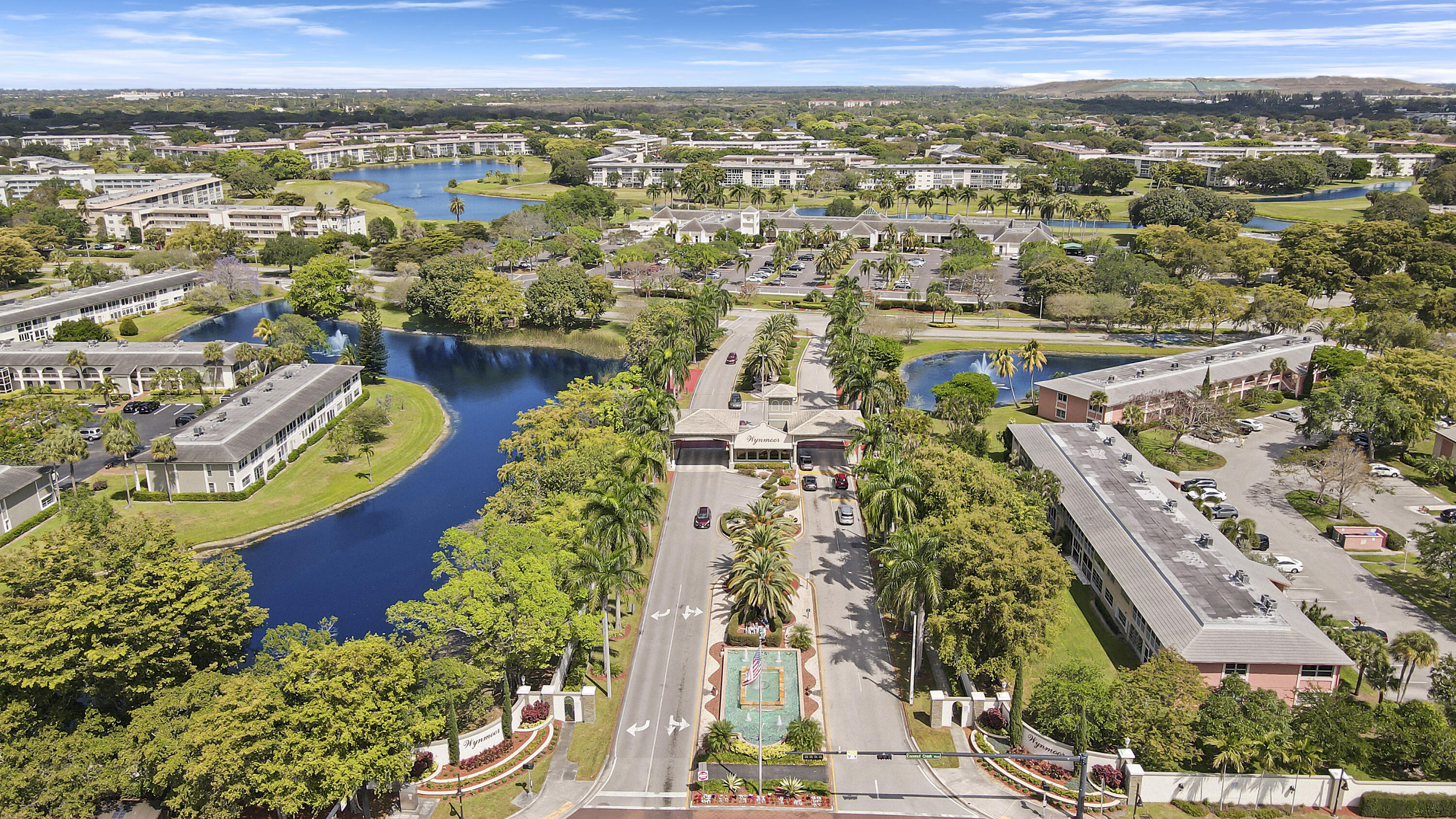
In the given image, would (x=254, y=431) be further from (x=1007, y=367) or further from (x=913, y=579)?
(x=1007, y=367)

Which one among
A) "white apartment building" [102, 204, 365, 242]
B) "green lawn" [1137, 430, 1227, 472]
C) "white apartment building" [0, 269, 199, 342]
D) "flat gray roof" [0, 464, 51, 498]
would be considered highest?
"white apartment building" [102, 204, 365, 242]

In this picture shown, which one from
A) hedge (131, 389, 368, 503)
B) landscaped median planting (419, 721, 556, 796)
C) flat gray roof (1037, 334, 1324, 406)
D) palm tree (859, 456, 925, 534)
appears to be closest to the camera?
landscaped median planting (419, 721, 556, 796)

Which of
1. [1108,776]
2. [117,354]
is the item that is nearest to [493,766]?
[1108,776]

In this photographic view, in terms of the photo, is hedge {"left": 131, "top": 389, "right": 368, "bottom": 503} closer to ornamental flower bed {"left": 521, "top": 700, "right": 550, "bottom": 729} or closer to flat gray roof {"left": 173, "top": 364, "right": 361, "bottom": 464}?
flat gray roof {"left": 173, "top": 364, "right": 361, "bottom": 464}

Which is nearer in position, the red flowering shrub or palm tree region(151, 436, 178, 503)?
the red flowering shrub

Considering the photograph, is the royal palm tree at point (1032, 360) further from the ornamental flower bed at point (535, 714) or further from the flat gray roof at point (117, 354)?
the flat gray roof at point (117, 354)

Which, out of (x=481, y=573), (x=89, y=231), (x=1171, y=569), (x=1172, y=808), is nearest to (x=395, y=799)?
(x=481, y=573)

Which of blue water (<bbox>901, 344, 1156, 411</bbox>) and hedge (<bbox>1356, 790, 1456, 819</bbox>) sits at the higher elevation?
blue water (<bbox>901, 344, 1156, 411</bbox>)

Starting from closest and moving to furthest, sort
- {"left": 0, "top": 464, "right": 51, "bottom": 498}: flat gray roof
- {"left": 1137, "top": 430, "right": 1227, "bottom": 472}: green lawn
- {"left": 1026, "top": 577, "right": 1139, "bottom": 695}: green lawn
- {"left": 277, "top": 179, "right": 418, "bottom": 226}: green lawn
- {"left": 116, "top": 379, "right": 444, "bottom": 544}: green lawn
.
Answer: {"left": 1026, "top": 577, "right": 1139, "bottom": 695}: green lawn, {"left": 0, "top": 464, "right": 51, "bottom": 498}: flat gray roof, {"left": 116, "top": 379, "right": 444, "bottom": 544}: green lawn, {"left": 1137, "top": 430, "right": 1227, "bottom": 472}: green lawn, {"left": 277, "top": 179, "right": 418, "bottom": 226}: green lawn

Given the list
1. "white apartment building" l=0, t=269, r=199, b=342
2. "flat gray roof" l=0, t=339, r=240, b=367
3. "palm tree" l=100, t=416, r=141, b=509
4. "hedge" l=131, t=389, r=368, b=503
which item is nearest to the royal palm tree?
"hedge" l=131, t=389, r=368, b=503
